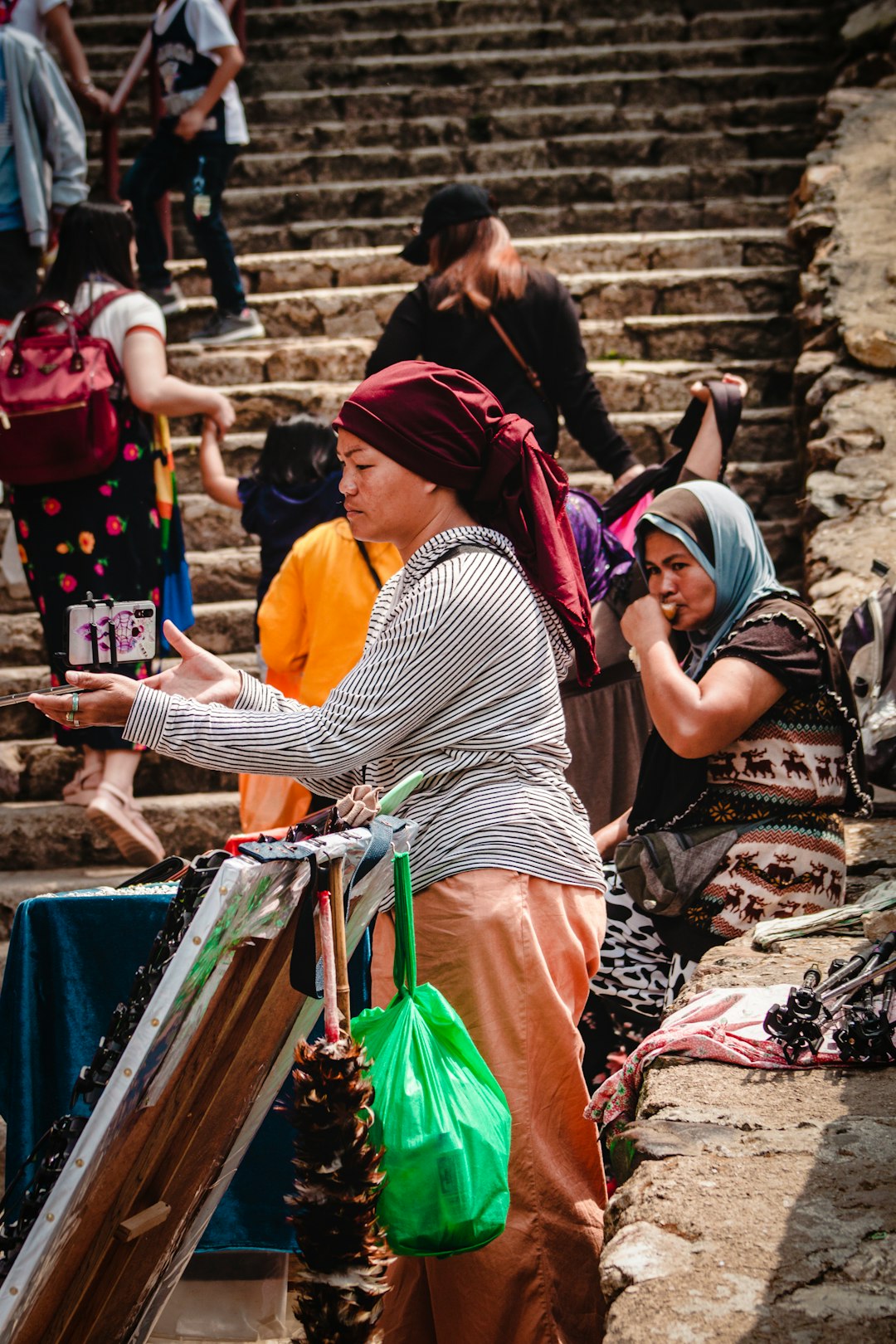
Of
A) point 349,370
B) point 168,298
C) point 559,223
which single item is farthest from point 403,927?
point 559,223

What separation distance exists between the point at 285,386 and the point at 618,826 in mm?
4066

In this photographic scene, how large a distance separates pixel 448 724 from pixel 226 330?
5267 millimetres

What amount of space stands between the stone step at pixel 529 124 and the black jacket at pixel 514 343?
513 centimetres

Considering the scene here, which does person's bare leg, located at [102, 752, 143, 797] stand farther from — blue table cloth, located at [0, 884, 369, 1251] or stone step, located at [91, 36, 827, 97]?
stone step, located at [91, 36, 827, 97]

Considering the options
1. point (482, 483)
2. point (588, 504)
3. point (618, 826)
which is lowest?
point (618, 826)

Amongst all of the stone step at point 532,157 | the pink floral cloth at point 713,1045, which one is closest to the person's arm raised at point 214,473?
the pink floral cloth at point 713,1045

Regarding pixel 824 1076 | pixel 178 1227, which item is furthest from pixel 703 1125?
pixel 178 1227

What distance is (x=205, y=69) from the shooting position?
6926mm

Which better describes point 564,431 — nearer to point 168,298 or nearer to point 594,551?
point 168,298

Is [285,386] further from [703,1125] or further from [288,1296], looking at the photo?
[703,1125]

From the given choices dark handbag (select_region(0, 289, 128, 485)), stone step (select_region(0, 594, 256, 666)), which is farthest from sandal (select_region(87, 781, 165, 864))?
stone step (select_region(0, 594, 256, 666))

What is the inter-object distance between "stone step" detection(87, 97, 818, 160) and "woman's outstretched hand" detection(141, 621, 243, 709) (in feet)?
24.5

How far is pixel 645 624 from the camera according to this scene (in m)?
3.34

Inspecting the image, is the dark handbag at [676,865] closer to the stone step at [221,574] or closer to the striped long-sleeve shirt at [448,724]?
the striped long-sleeve shirt at [448,724]
